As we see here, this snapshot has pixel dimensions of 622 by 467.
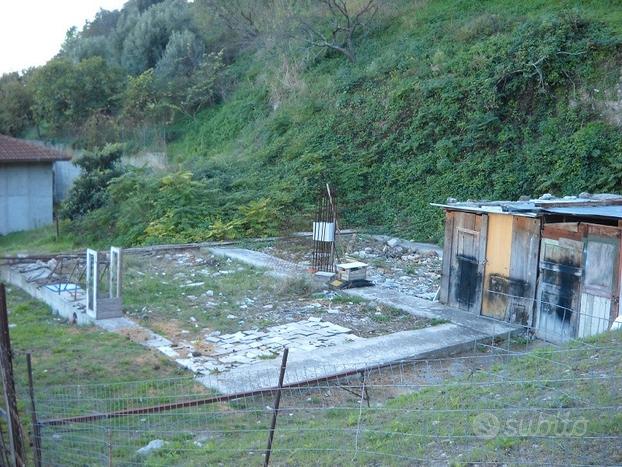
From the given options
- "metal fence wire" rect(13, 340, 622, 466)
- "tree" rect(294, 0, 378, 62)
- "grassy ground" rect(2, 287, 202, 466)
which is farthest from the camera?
"tree" rect(294, 0, 378, 62)

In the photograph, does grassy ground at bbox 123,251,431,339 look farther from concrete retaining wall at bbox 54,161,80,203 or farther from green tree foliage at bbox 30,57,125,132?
green tree foliage at bbox 30,57,125,132

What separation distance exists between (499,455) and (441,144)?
17.6 m

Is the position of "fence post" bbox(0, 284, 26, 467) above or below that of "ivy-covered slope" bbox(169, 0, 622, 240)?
below

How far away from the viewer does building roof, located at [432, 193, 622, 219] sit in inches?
446

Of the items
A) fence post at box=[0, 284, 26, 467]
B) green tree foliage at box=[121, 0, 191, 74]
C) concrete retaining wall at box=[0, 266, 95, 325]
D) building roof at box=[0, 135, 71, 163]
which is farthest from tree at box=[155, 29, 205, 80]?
fence post at box=[0, 284, 26, 467]

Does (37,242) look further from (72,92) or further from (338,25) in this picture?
(338,25)

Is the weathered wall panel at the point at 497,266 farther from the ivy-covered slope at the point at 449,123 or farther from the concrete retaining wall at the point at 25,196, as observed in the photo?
the concrete retaining wall at the point at 25,196

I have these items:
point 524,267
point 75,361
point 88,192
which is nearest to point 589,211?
point 524,267

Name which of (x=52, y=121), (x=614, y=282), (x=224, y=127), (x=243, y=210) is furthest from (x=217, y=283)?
(x=52, y=121)

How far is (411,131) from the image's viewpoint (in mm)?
23594

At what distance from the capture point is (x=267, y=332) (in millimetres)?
11938

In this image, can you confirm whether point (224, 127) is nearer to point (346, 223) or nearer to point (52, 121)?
point (52, 121)

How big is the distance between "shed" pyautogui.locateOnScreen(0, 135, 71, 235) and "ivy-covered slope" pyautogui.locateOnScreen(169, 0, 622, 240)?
5.34 m

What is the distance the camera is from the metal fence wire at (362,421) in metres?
5.66
